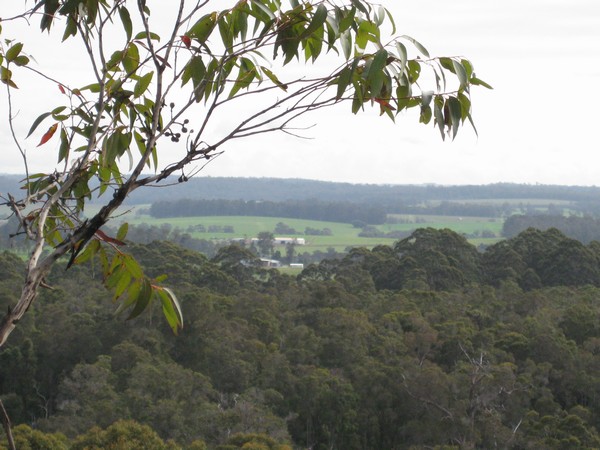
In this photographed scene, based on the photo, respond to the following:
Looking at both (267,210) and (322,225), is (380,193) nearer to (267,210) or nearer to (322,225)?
(267,210)

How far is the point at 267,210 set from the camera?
343 ft

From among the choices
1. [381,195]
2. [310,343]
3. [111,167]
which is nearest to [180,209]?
[381,195]

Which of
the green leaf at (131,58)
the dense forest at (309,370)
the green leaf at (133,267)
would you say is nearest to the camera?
the green leaf at (133,267)

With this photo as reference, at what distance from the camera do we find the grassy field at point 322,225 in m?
77.0

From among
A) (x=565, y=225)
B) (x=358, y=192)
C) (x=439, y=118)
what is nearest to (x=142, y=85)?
(x=439, y=118)

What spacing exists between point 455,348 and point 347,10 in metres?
19.8

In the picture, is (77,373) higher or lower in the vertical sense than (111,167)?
lower

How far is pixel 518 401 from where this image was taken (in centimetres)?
1820

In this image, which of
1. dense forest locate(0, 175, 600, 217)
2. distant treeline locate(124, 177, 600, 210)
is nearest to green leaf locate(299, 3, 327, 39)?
dense forest locate(0, 175, 600, 217)

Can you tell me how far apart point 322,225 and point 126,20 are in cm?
9318

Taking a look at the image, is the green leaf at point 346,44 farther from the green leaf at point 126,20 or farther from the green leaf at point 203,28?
the green leaf at point 126,20

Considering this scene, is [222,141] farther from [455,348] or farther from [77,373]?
[455,348]

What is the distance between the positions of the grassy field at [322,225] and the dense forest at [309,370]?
45.2 metres

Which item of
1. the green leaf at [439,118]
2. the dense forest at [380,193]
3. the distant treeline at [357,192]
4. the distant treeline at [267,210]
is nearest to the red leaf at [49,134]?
the green leaf at [439,118]
